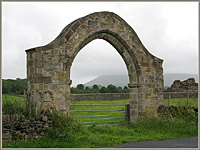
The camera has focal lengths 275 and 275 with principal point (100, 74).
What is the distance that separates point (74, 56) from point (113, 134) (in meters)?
3.02

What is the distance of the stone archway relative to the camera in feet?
29.4

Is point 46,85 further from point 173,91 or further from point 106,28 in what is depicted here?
point 173,91

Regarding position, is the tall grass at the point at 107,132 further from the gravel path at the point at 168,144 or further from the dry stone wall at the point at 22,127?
the gravel path at the point at 168,144

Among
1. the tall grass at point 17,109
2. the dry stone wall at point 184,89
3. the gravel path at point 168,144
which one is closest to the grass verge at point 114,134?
the gravel path at point 168,144

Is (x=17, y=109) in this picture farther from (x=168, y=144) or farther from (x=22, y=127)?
(x=168, y=144)

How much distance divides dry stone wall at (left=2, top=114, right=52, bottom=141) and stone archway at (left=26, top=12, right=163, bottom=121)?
2.70 ft

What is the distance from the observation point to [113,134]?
930cm

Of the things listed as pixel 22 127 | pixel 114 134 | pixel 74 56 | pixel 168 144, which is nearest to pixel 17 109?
pixel 22 127

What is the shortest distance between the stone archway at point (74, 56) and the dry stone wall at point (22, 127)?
0.82m

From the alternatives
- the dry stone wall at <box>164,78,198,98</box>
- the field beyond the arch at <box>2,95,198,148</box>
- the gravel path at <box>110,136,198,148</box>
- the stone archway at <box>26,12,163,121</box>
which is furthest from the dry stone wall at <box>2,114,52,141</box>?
the dry stone wall at <box>164,78,198,98</box>

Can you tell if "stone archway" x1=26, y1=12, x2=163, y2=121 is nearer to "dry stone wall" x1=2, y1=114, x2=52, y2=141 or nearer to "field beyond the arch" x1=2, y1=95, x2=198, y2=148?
"dry stone wall" x1=2, y1=114, x2=52, y2=141

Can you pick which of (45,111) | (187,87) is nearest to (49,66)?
(45,111)

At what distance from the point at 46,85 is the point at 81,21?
2.69 metres

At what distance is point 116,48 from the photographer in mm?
11305
